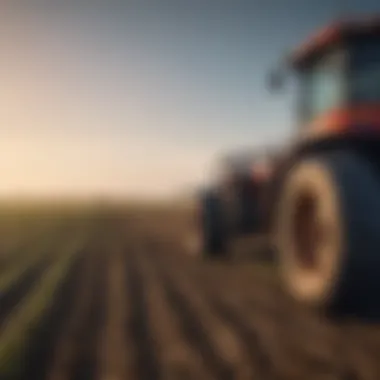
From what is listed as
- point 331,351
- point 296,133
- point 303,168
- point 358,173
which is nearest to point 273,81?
point 296,133

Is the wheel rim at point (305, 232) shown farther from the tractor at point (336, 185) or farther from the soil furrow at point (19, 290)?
the soil furrow at point (19, 290)

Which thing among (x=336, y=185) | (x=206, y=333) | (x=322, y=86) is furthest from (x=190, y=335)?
(x=322, y=86)

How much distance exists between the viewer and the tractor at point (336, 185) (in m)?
4.26

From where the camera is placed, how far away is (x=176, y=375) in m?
3.18

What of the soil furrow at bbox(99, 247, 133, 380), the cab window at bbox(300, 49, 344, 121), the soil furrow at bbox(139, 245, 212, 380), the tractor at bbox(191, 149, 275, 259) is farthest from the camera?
the tractor at bbox(191, 149, 275, 259)

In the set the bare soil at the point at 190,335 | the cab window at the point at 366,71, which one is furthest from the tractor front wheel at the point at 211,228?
the cab window at the point at 366,71

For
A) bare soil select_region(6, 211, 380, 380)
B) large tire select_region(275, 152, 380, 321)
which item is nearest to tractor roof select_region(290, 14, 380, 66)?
large tire select_region(275, 152, 380, 321)

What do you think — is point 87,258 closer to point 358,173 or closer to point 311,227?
point 311,227

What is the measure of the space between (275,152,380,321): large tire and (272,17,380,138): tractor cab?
362 millimetres

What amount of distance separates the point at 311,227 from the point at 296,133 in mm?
1689

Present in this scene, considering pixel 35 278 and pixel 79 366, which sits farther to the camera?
pixel 35 278

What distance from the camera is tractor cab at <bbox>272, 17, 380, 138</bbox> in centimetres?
503

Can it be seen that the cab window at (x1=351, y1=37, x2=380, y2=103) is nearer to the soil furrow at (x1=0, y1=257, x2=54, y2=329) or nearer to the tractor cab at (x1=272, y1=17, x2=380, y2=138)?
the tractor cab at (x1=272, y1=17, x2=380, y2=138)

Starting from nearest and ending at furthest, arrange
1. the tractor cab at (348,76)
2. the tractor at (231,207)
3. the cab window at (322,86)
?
the tractor cab at (348,76)
the cab window at (322,86)
the tractor at (231,207)
